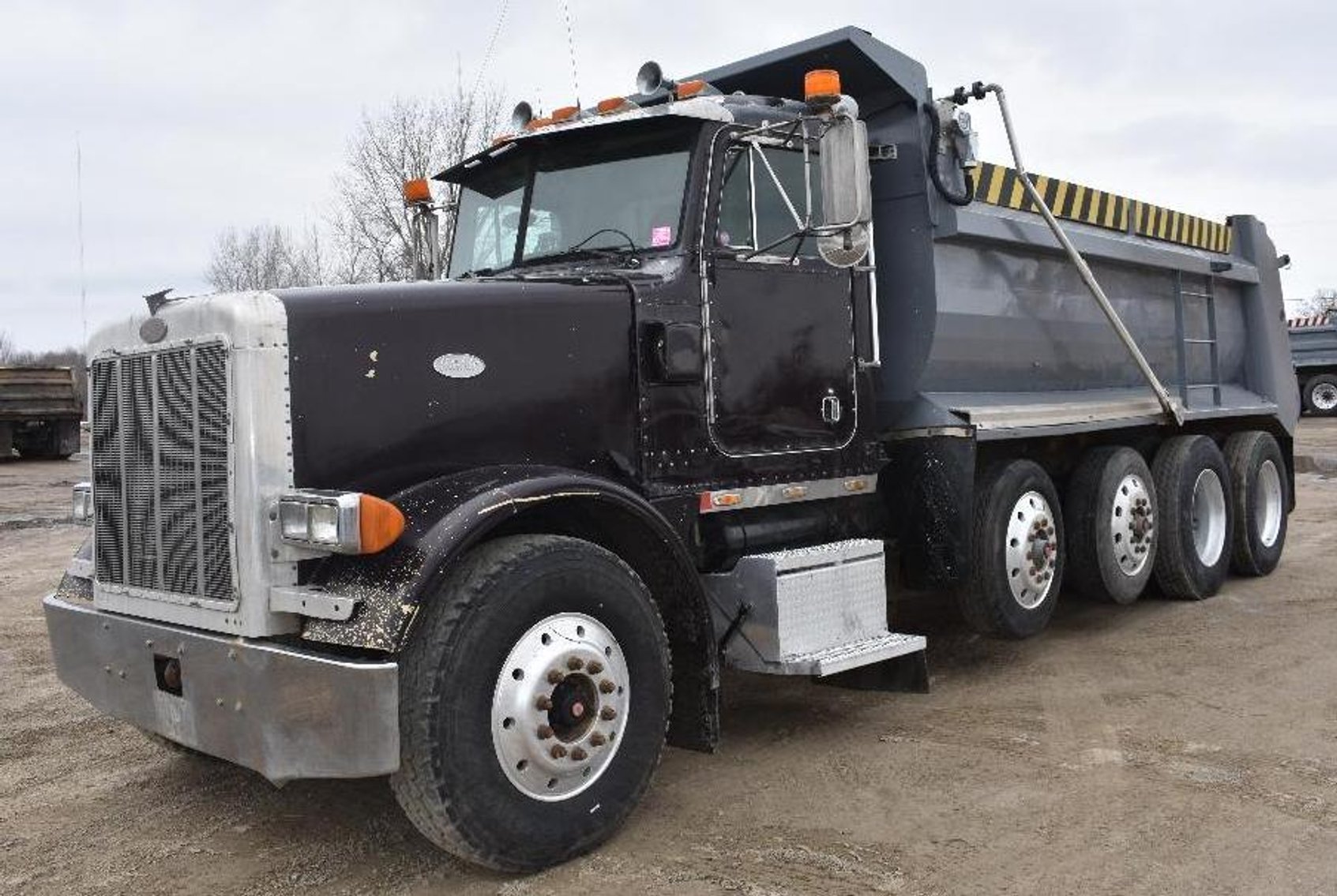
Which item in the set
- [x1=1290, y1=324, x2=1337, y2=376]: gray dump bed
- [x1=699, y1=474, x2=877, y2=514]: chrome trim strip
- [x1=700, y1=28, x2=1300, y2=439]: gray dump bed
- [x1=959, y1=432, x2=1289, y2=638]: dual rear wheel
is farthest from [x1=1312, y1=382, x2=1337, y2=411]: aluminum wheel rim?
[x1=699, y1=474, x2=877, y2=514]: chrome trim strip

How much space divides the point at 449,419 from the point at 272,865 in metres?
1.50

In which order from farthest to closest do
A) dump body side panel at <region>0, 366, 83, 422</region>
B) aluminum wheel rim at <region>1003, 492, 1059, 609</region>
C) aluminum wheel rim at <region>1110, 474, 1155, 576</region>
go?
dump body side panel at <region>0, 366, 83, 422</region> → aluminum wheel rim at <region>1110, 474, 1155, 576</region> → aluminum wheel rim at <region>1003, 492, 1059, 609</region>

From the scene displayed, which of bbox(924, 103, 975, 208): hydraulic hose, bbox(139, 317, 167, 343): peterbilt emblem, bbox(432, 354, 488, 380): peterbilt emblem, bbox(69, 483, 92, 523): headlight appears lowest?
bbox(69, 483, 92, 523): headlight

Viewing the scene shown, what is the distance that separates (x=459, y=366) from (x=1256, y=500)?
22.5 ft

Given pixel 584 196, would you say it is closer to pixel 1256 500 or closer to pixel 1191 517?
pixel 1191 517

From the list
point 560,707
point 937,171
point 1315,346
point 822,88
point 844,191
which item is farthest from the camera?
point 1315,346

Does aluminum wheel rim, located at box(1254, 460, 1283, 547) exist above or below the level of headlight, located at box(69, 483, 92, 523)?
below

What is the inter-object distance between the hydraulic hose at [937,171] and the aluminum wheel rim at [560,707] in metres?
3.05

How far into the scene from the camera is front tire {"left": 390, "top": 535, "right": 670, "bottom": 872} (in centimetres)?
340

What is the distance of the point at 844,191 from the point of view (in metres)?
4.37

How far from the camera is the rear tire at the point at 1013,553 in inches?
233

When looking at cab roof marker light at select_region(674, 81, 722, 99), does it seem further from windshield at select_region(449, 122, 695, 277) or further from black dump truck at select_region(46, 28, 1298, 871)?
windshield at select_region(449, 122, 695, 277)

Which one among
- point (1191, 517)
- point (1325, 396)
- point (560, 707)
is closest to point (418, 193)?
point (560, 707)

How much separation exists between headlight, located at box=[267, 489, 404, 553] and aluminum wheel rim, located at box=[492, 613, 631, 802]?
538 millimetres
